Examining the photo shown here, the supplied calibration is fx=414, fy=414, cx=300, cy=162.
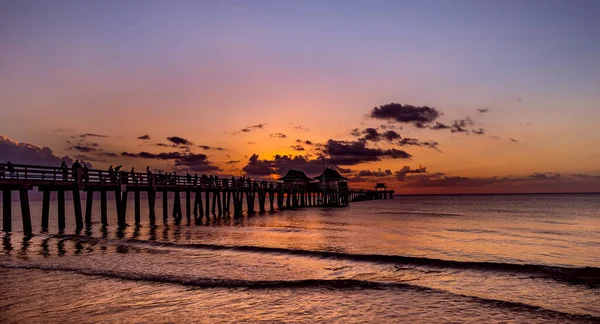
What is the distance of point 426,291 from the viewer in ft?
32.4

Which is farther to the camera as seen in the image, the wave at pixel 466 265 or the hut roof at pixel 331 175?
the hut roof at pixel 331 175

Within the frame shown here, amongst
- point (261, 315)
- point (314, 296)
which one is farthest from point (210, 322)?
point (314, 296)

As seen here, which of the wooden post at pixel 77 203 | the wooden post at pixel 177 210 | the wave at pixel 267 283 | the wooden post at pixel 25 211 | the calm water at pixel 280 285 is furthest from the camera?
the wooden post at pixel 177 210

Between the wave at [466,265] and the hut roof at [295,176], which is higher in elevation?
the hut roof at [295,176]

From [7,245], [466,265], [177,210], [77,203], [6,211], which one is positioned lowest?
[466,265]

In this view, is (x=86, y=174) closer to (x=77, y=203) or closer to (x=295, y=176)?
(x=77, y=203)

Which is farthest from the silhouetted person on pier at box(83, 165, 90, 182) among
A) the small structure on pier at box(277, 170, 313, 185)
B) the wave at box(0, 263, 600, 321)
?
the small structure on pier at box(277, 170, 313, 185)

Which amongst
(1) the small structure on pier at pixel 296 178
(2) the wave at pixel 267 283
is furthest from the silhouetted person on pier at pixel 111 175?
(1) the small structure on pier at pixel 296 178

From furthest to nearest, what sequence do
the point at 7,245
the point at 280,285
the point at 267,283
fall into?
the point at 7,245 → the point at 267,283 → the point at 280,285

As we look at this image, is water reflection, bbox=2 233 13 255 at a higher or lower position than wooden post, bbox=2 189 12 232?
lower

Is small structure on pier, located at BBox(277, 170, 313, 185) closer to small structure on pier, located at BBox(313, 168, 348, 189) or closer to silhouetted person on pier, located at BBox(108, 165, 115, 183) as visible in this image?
small structure on pier, located at BBox(313, 168, 348, 189)

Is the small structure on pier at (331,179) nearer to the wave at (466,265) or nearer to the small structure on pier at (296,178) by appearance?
the small structure on pier at (296,178)

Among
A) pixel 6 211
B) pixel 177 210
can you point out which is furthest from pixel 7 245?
pixel 177 210

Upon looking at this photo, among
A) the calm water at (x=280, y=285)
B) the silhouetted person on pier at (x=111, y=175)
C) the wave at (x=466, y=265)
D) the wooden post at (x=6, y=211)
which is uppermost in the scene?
the silhouetted person on pier at (x=111, y=175)
